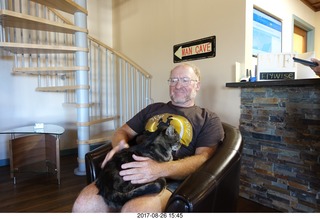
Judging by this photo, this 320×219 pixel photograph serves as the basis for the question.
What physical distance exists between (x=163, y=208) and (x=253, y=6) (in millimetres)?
2103

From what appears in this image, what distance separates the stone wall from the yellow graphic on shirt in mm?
798

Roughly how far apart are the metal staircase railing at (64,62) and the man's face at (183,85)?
4.50 ft

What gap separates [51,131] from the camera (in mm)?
2322

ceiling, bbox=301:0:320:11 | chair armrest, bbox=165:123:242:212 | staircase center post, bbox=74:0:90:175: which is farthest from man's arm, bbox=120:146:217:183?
ceiling, bbox=301:0:320:11

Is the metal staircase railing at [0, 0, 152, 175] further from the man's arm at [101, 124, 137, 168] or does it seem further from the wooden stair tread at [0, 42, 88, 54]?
the man's arm at [101, 124, 137, 168]

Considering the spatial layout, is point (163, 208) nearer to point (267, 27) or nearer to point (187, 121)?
point (187, 121)

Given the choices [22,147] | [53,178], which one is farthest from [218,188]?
[22,147]

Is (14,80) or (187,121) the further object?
(14,80)

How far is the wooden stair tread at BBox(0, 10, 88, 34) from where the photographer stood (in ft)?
6.33

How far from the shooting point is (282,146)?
Result: 66.6 inches

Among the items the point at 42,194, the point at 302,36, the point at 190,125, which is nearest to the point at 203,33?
the point at 190,125

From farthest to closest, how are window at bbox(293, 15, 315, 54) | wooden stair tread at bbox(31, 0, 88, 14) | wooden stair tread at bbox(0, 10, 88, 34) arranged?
1. window at bbox(293, 15, 315, 54)
2. wooden stair tread at bbox(31, 0, 88, 14)
3. wooden stair tread at bbox(0, 10, 88, 34)

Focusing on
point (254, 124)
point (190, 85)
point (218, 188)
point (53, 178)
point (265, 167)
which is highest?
point (190, 85)

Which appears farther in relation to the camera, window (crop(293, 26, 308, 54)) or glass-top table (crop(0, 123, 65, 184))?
window (crop(293, 26, 308, 54))
